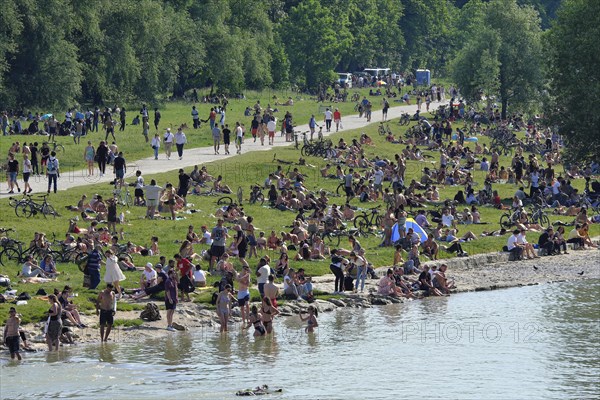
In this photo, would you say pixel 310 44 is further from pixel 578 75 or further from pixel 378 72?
pixel 578 75

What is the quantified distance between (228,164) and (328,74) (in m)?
52.0

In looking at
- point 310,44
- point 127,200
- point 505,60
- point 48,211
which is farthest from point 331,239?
point 310,44

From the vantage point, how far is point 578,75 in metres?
59.5

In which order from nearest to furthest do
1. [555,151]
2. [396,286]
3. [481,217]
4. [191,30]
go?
[396,286], [481,217], [555,151], [191,30]

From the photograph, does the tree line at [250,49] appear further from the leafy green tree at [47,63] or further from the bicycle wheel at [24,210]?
the bicycle wheel at [24,210]

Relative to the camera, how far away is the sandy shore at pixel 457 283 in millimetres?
34344

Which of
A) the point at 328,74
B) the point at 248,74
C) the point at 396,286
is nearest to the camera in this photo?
the point at 396,286

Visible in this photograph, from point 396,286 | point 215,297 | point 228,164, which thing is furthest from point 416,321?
point 228,164

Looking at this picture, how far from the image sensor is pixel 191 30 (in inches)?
3406

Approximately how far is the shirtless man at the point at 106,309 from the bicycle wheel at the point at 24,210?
12.2 meters

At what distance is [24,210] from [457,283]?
1418 cm

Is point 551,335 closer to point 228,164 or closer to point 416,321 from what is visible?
point 416,321

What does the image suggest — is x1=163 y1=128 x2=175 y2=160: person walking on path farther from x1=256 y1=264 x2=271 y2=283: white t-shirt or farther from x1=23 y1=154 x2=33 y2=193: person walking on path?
x1=256 y1=264 x2=271 y2=283: white t-shirt

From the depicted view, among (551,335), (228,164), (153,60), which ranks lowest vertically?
(551,335)
